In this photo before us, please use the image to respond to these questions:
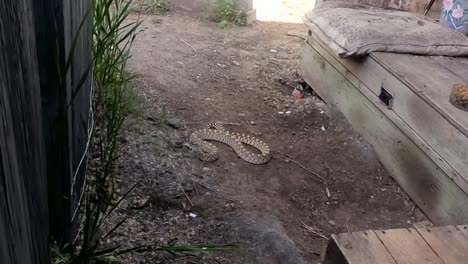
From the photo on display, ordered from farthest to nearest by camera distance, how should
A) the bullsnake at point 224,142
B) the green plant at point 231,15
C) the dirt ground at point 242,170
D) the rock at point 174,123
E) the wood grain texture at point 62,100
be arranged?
the green plant at point 231,15
the rock at point 174,123
the bullsnake at point 224,142
the dirt ground at point 242,170
the wood grain texture at point 62,100

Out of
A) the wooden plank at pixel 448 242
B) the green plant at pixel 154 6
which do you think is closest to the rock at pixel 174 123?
the wooden plank at pixel 448 242

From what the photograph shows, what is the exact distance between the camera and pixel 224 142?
4.28 m

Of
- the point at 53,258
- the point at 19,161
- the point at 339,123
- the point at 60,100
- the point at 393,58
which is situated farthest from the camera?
the point at 339,123

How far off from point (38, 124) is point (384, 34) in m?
3.54

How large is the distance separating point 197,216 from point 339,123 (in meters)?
1.98

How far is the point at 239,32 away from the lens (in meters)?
6.77

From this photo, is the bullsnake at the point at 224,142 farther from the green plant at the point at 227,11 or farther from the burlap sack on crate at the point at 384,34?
the green plant at the point at 227,11

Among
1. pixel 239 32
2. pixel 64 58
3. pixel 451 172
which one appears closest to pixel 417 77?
pixel 451 172

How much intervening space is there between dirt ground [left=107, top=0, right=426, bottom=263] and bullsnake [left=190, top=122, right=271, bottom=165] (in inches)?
2.7

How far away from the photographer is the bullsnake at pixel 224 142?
399 cm

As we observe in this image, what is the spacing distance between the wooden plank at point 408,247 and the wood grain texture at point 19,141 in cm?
142

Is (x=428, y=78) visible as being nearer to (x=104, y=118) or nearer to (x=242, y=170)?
(x=242, y=170)

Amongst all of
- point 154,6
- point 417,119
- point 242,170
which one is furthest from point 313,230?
point 154,6

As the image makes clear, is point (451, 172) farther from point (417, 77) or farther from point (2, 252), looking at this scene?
point (2, 252)
